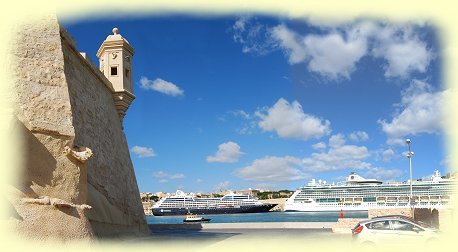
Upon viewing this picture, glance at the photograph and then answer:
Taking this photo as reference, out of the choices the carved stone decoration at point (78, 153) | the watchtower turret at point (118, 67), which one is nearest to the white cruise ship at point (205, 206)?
the watchtower turret at point (118, 67)

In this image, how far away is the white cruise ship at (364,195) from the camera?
69.2m

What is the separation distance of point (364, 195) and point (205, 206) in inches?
1230

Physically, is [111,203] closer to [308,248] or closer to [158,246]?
[158,246]

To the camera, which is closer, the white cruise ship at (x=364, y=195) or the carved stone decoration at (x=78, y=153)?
the carved stone decoration at (x=78, y=153)

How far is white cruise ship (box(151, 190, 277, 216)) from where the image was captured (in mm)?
86500

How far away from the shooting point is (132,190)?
17.7 meters

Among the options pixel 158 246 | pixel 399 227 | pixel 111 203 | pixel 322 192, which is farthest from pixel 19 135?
pixel 322 192

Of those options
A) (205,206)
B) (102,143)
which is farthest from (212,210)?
(102,143)

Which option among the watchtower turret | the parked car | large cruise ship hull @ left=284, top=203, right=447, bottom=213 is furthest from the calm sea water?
the parked car

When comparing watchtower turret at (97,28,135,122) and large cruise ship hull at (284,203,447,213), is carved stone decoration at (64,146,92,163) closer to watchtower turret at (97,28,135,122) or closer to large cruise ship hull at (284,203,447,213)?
watchtower turret at (97,28,135,122)

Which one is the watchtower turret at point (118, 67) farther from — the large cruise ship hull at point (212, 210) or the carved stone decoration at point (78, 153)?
the large cruise ship hull at point (212, 210)

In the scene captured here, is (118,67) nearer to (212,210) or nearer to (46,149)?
(46,149)

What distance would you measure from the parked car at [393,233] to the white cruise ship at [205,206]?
251ft

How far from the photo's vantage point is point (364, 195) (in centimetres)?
7519
